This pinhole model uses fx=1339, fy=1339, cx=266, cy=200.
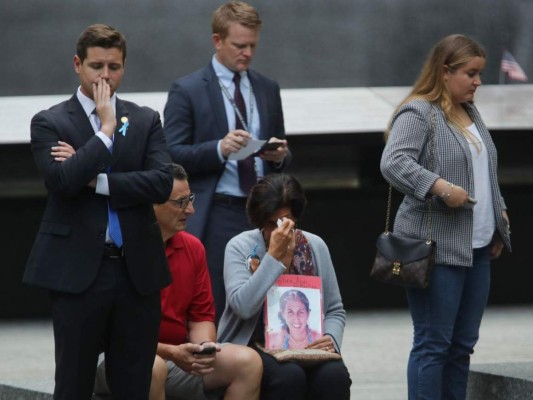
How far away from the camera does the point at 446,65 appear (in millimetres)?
5391

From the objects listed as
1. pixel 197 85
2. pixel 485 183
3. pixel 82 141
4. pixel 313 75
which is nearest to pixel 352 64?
pixel 313 75

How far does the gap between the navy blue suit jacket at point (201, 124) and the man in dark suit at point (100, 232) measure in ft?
4.37

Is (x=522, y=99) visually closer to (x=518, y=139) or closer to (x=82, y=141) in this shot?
(x=518, y=139)

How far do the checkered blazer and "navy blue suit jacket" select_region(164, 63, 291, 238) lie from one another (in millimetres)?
807

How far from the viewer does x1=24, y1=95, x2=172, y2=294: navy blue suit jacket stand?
4.31 m

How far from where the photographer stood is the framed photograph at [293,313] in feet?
16.3

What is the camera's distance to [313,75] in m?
8.62

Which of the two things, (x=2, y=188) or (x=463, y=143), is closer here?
(x=463, y=143)

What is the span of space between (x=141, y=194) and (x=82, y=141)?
0.28 metres

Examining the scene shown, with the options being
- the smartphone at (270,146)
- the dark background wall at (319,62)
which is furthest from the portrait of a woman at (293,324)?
the dark background wall at (319,62)

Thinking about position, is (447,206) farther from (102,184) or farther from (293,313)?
(102,184)

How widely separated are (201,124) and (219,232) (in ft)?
1.62

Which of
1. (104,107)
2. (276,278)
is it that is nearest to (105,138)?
(104,107)

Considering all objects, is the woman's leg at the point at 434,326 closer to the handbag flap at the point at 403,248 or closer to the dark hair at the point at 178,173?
the handbag flap at the point at 403,248
